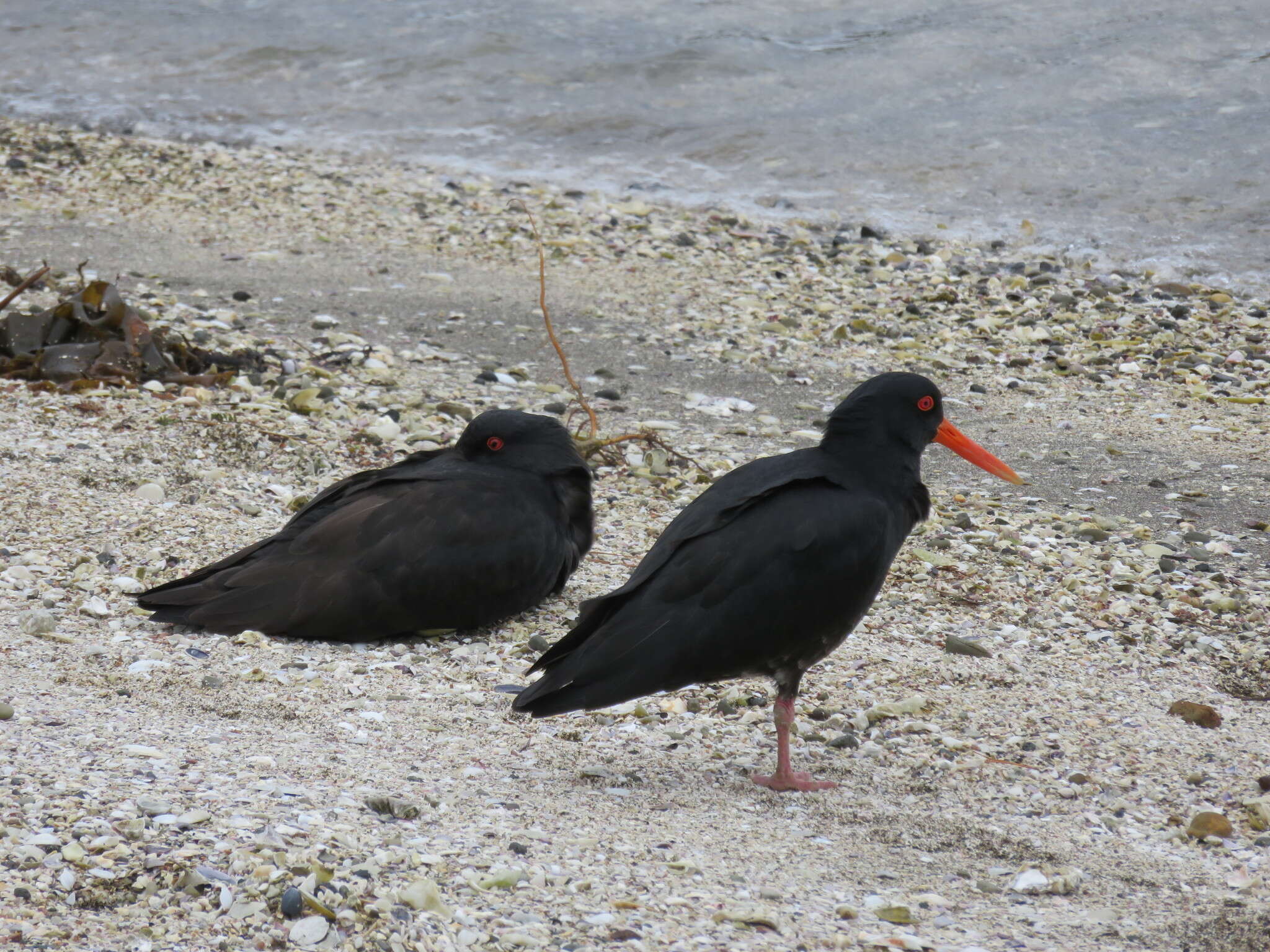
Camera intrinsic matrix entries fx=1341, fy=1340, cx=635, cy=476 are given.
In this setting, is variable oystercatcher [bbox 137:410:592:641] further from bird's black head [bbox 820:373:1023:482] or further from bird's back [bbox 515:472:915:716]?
bird's black head [bbox 820:373:1023:482]

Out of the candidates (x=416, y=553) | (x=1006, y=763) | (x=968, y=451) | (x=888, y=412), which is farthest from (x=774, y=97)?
(x=1006, y=763)

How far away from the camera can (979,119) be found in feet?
43.9

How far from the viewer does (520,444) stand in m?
4.88

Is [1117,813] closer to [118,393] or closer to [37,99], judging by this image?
[118,393]

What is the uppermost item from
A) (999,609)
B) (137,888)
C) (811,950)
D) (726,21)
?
(726,21)

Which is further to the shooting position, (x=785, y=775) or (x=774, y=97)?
(x=774, y=97)

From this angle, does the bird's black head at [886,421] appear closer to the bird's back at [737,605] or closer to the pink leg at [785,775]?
the bird's back at [737,605]

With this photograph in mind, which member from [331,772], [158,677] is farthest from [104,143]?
[331,772]

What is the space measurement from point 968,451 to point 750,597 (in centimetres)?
122

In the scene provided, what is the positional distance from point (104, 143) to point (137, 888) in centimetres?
1026

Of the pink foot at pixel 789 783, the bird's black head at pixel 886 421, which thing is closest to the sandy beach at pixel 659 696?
the pink foot at pixel 789 783

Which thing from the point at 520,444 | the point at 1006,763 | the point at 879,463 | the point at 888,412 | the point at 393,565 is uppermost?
the point at 888,412

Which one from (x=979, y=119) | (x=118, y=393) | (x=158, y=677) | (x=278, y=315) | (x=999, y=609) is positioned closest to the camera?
(x=158, y=677)

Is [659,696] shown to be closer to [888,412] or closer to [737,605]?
[737,605]
